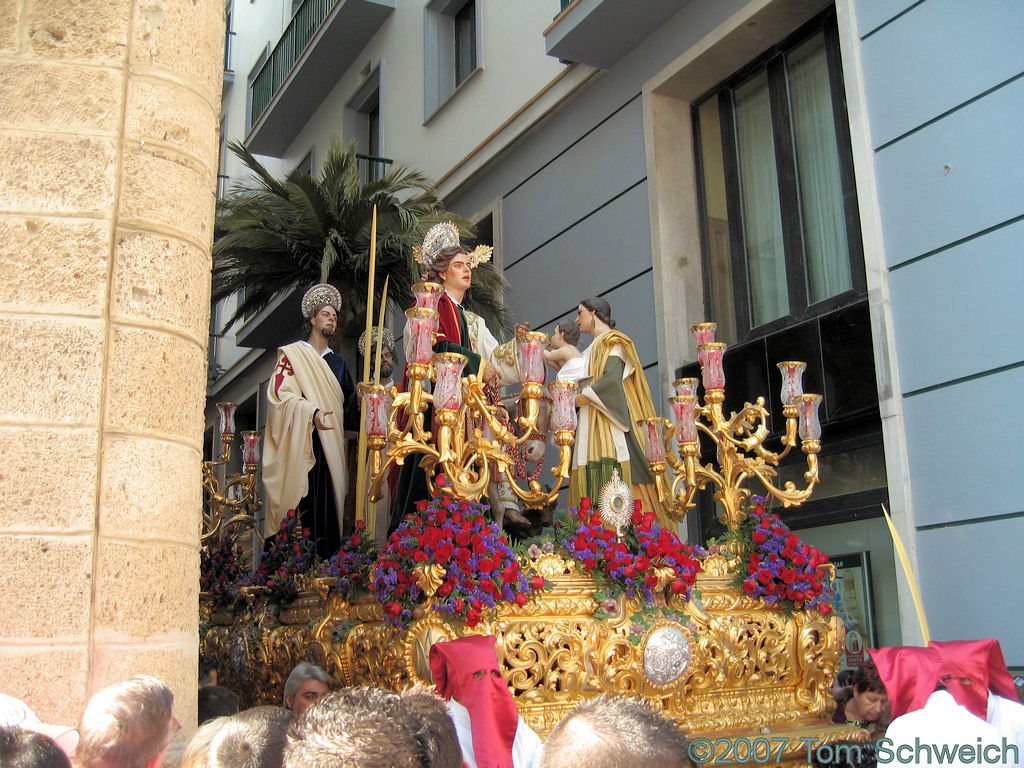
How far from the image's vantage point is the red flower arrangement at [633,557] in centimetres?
510

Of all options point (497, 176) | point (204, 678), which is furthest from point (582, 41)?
point (204, 678)

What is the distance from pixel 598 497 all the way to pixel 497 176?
718 centimetres

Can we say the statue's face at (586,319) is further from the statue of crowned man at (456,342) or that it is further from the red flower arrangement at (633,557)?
the red flower arrangement at (633,557)

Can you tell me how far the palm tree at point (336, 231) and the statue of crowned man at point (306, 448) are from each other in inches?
147

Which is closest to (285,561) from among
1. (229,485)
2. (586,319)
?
(229,485)

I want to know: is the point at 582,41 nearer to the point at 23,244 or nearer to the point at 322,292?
the point at 322,292

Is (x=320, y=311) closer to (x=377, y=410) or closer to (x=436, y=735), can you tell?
(x=377, y=410)

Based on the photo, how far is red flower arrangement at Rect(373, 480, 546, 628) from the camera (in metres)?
4.72

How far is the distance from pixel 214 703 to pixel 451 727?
289cm

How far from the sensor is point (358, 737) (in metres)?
1.58

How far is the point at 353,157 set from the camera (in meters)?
11.7

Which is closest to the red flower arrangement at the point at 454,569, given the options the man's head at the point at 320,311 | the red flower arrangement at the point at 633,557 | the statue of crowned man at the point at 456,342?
the red flower arrangement at the point at 633,557

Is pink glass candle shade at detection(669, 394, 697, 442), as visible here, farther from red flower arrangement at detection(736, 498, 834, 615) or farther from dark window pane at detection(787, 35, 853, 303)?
dark window pane at detection(787, 35, 853, 303)

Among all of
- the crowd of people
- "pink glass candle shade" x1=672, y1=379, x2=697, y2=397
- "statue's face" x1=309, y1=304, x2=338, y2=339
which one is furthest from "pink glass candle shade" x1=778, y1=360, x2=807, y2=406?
"statue's face" x1=309, y1=304, x2=338, y2=339
